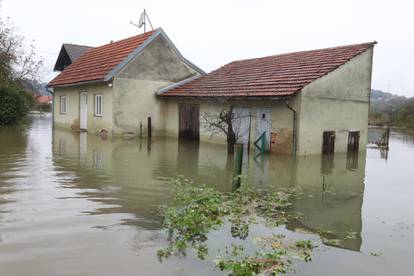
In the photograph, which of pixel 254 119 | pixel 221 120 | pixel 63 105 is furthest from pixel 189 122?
pixel 63 105

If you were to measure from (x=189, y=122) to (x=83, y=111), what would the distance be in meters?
6.99

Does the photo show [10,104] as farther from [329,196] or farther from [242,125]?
[329,196]

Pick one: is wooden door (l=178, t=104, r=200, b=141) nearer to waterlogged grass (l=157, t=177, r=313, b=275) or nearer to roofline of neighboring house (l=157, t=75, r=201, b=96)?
roofline of neighboring house (l=157, t=75, r=201, b=96)

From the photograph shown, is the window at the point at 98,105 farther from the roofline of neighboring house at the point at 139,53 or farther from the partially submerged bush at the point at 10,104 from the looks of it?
the partially submerged bush at the point at 10,104

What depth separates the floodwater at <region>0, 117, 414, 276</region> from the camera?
495 centimetres

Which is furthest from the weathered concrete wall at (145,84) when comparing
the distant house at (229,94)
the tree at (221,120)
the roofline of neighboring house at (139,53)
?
the tree at (221,120)

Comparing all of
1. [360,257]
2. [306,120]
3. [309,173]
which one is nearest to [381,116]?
[306,120]

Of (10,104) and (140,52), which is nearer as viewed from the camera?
(140,52)

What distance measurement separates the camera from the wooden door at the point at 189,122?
2008 cm

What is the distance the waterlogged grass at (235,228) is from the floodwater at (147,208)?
0.21 m

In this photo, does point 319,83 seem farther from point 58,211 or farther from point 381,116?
point 381,116

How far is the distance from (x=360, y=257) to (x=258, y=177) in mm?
5439

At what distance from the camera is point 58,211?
6.84 meters

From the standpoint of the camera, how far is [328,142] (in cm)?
1645
